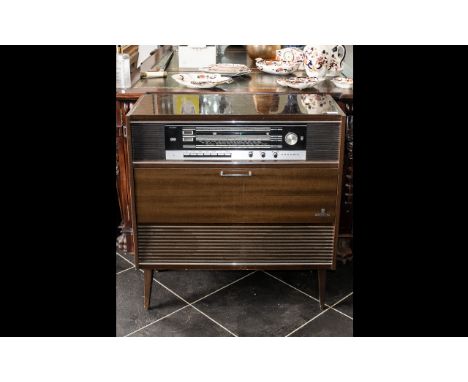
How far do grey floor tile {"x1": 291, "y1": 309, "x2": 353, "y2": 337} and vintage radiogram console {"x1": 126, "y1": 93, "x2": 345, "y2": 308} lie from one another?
0.26 meters

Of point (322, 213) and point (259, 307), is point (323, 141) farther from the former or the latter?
point (259, 307)

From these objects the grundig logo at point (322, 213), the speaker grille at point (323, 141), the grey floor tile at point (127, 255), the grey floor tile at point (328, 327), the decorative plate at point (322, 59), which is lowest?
the grey floor tile at point (328, 327)

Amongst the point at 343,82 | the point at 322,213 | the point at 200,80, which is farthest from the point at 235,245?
the point at 343,82

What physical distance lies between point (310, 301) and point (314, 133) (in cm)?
82

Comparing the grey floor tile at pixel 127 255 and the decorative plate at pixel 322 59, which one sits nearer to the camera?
the decorative plate at pixel 322 59

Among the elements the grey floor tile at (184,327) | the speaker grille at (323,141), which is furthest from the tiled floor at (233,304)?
the speaker grille at (323,141)

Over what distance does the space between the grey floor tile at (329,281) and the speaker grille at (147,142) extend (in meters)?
0.95

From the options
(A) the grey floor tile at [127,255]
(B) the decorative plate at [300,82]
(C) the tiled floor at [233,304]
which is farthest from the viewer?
(A) the grey floor tile at [127,255]

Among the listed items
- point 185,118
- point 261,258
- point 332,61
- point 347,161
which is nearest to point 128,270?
point 261,258

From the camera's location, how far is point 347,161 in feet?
8.32

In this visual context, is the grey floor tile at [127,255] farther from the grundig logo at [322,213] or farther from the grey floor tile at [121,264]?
the grundig logo at [322,213]

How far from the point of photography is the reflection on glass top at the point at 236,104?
2.06m

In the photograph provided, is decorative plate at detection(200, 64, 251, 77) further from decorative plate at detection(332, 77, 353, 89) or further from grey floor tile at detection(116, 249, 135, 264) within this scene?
grey floor tile at detection(116, 249, 135, 264)

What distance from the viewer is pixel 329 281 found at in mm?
2635
